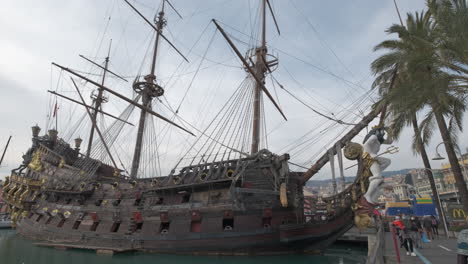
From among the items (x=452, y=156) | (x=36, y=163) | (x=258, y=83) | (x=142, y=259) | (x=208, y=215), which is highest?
(x=258, y=83)

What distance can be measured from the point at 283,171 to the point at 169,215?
711cm

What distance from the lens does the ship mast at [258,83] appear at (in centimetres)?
1841

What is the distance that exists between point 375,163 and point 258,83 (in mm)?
12375

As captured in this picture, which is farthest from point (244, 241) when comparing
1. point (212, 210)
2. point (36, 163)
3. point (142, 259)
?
point (36, 163)

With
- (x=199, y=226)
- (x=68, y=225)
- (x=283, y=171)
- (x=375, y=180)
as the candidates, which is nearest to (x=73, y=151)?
(x=68, y=225)

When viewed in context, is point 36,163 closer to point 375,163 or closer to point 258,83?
point 258,83

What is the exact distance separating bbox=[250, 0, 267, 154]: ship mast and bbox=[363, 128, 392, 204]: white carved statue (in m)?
9.35

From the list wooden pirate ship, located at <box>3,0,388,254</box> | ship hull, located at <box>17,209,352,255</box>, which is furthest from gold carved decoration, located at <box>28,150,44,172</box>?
ship hull, located at <box>17,209,352,255</box>

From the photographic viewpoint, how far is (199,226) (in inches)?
553

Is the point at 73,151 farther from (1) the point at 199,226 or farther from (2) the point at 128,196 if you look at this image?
(1) the point at 199,226

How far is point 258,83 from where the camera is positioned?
20047 mm

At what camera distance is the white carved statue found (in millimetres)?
9078

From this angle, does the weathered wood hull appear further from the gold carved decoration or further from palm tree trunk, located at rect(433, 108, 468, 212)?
the gold carved decoration

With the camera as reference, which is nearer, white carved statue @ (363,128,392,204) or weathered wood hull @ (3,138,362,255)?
white carved statue @ (363,128,392,204)
